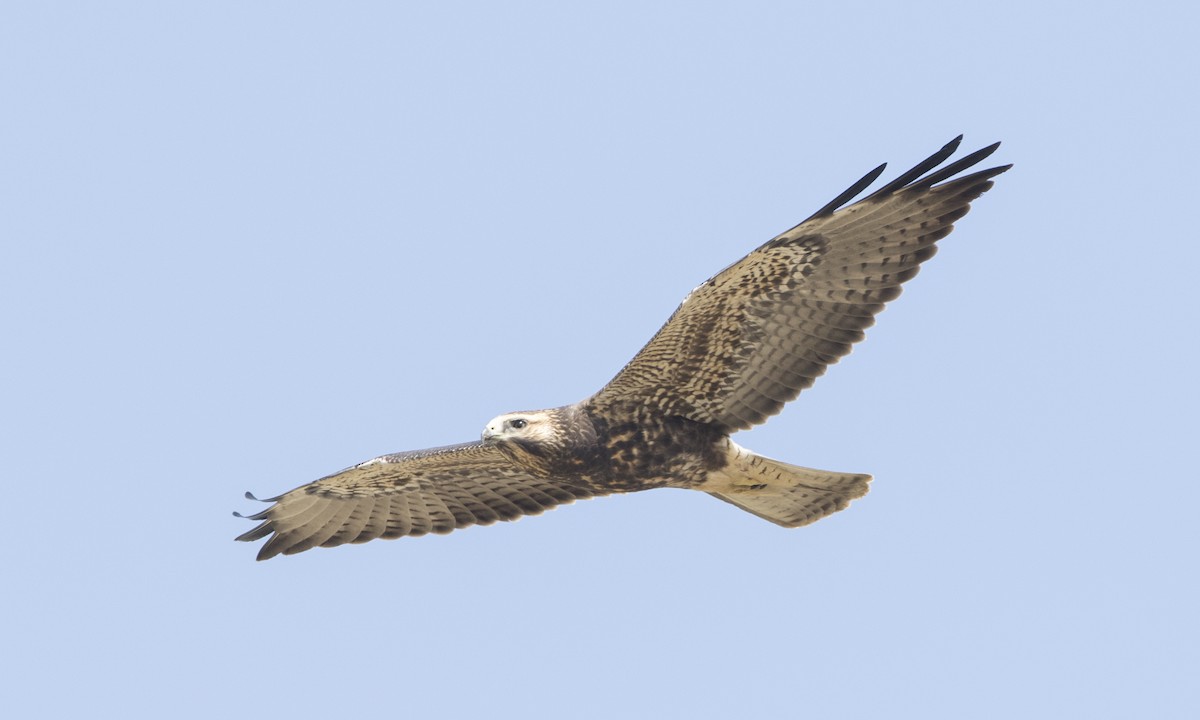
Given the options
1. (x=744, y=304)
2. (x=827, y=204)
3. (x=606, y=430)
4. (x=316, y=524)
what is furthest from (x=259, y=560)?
(x=827, y=204)

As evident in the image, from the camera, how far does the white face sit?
500 inches

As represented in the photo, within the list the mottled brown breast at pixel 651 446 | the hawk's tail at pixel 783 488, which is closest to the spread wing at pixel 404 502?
the mottled brown breast at pixel 651 446

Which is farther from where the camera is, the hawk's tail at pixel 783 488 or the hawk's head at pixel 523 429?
the hawk's tail at pixel 783 488

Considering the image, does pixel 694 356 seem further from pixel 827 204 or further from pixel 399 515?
pixel 399 515

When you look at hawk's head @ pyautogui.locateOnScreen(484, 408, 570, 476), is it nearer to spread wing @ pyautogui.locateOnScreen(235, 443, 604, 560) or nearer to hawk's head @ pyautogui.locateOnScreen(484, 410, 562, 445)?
hawk's head @ pyautogui.locateOnScreen(484, 410, 562, 445)

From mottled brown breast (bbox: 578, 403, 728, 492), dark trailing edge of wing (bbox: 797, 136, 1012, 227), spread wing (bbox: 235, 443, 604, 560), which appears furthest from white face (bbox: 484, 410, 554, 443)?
dark trailing edge of wing (bbox: 797, 136, 1012, 227)

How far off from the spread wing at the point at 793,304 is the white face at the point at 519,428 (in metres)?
0.48

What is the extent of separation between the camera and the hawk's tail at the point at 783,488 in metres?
13.4

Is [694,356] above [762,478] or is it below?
above

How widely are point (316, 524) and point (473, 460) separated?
4.91ft

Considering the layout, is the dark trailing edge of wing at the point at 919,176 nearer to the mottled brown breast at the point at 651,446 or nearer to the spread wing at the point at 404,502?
the mottled brown breast at the point at 651,446

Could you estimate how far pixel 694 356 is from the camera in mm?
12922

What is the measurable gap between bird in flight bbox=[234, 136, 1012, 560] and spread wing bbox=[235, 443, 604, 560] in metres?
0.19

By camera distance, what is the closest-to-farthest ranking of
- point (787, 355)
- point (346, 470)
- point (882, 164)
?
point (882, 164) < point (787, 355) < point (346, 470)
